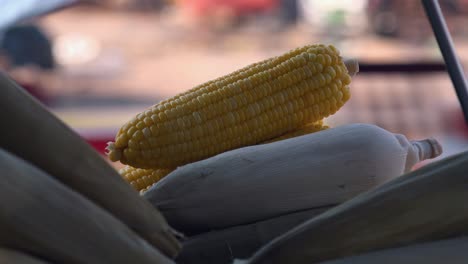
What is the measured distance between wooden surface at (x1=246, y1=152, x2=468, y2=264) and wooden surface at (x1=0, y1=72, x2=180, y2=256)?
0.09 m

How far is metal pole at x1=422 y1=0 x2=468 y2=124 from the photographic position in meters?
0.85

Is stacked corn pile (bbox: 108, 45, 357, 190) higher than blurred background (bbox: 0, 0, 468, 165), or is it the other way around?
stacked corn pile (bbox: 108, 45, 357, 190)

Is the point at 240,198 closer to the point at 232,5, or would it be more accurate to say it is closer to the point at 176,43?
the point at 232,5

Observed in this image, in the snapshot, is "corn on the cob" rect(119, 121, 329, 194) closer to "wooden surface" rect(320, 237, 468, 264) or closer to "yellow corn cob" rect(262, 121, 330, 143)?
"yellow corn cob" rect(262, 121, 330, 143)

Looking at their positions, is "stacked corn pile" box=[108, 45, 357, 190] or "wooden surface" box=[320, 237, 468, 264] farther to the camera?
"stacked corn pile" box=[108, 45, 357, 190]

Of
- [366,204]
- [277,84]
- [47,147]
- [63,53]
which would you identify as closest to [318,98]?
[277,84]

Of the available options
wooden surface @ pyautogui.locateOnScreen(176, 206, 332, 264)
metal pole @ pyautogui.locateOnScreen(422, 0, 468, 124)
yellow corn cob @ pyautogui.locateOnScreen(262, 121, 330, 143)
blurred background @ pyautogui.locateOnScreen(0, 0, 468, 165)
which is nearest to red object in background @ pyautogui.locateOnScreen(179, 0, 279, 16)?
blurred background @ pyautogui.locateOnScreen(0, 0, 468, 165)

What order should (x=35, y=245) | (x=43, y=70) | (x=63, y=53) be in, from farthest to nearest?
(x=63, y=53) → (x=43, y=70) → (x=35, y=245)

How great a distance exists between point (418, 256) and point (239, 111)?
0.88ft

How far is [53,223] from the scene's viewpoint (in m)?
0.46

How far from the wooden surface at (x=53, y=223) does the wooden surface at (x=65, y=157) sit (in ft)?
0.08

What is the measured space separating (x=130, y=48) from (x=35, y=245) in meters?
5.37

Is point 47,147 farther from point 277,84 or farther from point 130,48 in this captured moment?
point 130,48

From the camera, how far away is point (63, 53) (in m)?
5.46
